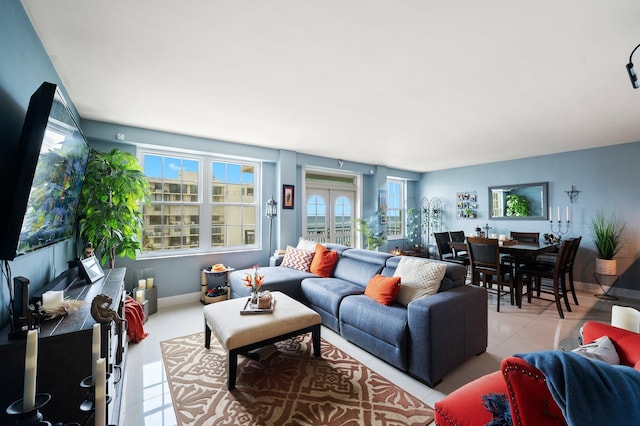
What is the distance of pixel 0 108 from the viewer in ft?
4.59

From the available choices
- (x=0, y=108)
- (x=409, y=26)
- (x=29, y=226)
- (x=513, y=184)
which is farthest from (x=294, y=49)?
(x=513, y=184)

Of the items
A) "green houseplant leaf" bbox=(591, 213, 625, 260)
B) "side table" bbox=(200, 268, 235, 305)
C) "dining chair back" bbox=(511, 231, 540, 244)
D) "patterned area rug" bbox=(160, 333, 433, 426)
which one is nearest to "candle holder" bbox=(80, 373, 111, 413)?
"patterned area rug" bbox=(160, 333, 433, 426)

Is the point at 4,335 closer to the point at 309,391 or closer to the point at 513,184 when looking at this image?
the point at 309,391

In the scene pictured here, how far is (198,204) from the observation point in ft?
14.4

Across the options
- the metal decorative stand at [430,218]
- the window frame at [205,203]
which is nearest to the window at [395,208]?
the metal decorative stand at [430,218]

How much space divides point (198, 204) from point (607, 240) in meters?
6.69

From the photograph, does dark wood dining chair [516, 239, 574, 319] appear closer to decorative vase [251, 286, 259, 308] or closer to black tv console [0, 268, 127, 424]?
decorative vase [251, 286, 259, 308]

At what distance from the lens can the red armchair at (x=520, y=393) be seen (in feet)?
2.72

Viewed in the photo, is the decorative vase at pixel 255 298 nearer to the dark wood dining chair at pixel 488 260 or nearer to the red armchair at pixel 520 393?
the red armchair at pixel 520 393

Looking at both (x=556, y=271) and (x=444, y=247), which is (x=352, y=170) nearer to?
(x=444, y=247)

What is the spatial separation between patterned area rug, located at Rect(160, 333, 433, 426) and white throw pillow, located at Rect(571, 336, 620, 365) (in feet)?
3.40

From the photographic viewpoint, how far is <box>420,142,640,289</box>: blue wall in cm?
448

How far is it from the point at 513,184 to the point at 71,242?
743 cm

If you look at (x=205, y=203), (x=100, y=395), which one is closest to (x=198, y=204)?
(x=205, y=203)
